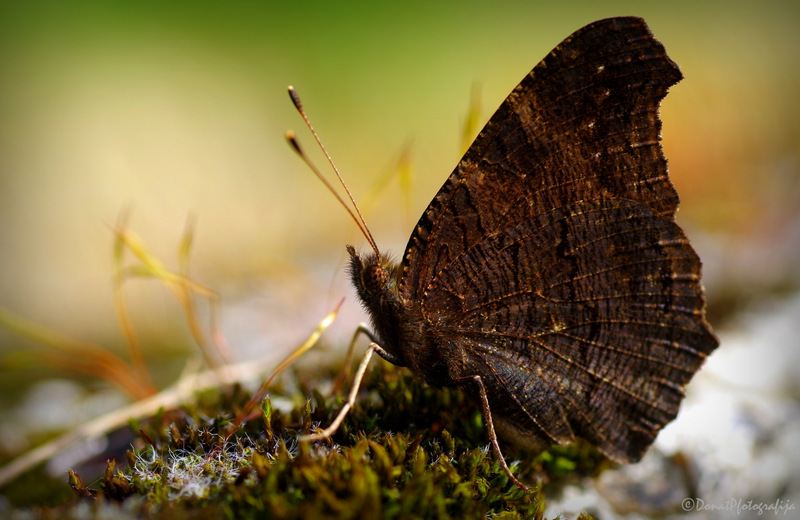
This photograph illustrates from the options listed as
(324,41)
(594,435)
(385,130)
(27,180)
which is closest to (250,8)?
(324,41)

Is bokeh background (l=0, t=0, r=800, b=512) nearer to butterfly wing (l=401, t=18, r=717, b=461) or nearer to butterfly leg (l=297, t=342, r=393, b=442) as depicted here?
butterfly leg (l=297, t=342, r=393, b=442)

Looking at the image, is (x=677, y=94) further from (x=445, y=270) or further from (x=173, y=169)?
(x=173, y=169)

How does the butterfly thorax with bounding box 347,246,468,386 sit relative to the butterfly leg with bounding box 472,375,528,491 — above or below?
above

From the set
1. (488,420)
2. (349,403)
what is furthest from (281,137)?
(488,420)

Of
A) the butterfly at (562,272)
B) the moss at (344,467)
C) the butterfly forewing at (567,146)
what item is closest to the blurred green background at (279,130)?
the moss at (344,467)

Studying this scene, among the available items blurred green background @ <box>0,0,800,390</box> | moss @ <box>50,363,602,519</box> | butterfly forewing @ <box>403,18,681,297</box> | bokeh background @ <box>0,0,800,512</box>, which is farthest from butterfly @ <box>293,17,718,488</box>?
blurred green background @ <box>0,0,800,390</box>

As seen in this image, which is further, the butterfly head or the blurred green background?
the blurred green background
